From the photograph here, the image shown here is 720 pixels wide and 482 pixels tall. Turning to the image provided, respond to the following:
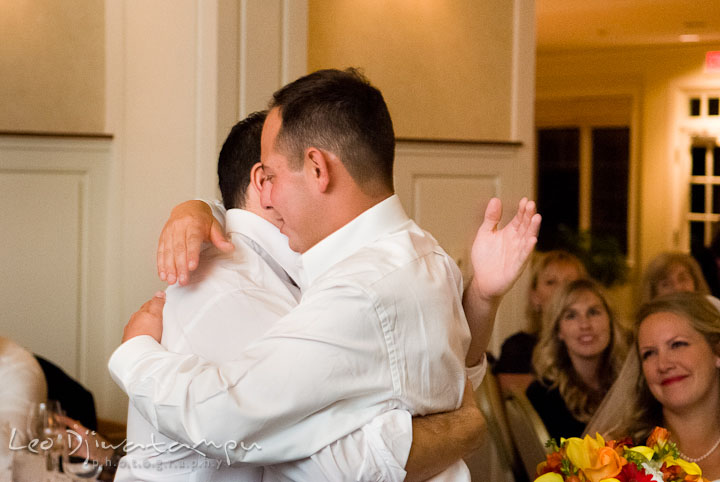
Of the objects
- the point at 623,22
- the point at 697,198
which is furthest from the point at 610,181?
the point at 623,22

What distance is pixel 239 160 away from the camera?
1.74 m

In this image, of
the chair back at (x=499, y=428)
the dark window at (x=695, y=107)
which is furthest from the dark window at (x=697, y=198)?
the chair back at (x=499, y=428)

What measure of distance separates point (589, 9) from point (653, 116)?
221 centimetres

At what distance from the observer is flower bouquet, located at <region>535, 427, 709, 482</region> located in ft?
5.36

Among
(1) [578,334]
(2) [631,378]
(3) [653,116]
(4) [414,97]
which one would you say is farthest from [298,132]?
(3) [653,116]

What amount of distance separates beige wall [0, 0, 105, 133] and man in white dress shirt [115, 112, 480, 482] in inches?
89.2

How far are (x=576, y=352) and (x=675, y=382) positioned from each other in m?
0.97

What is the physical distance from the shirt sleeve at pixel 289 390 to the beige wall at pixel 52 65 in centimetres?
260

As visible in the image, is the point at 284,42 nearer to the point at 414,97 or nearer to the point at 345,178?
the point at 414,97

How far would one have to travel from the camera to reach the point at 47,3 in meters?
3.57

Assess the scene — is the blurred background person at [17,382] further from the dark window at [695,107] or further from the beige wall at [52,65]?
the dark window at [695,107]

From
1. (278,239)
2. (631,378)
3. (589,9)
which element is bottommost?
(631,378)

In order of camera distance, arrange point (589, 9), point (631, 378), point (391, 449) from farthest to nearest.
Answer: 1. point (589, 9)
2. point (631, 378)
3. point (391, 449)

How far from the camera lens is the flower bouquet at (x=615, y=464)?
1.63 meters
